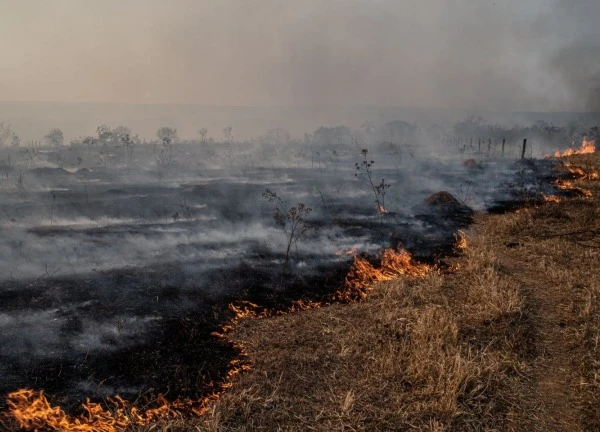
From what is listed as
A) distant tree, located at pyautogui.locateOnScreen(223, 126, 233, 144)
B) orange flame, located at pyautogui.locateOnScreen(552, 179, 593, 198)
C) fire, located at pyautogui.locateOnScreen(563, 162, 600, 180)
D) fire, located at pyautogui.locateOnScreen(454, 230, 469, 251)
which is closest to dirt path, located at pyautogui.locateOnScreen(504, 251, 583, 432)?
fire, located at pyautogui.locateOnScreen(454, 230, 469, 251)

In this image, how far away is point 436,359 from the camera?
7.50 metres

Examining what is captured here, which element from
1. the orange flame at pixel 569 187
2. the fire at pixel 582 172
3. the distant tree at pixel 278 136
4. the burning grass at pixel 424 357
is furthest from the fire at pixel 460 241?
the distant tree at pixel 278 136

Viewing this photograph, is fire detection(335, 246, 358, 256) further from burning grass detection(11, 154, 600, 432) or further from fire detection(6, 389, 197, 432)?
fire detection(6, 389, 197, 432)

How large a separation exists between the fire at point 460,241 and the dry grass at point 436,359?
345 centimetres

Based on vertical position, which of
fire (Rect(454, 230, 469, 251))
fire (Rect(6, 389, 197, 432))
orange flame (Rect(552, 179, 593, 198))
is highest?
orange flame (Rect(552, 179, 593, 198))

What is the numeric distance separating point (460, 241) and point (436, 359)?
10.0 metres

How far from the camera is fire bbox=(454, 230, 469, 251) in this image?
50.5 ft

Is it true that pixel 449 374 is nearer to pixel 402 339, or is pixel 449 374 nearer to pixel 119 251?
pixel 402 339

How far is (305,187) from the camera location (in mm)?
32344

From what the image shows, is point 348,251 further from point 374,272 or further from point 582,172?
point 582,172

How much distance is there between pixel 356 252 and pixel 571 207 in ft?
36.8

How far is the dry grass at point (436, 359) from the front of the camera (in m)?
6.33

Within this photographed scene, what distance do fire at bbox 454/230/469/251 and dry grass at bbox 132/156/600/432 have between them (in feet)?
11.3

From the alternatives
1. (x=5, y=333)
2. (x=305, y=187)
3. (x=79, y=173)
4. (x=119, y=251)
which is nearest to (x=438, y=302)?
(x=5, y=333)
